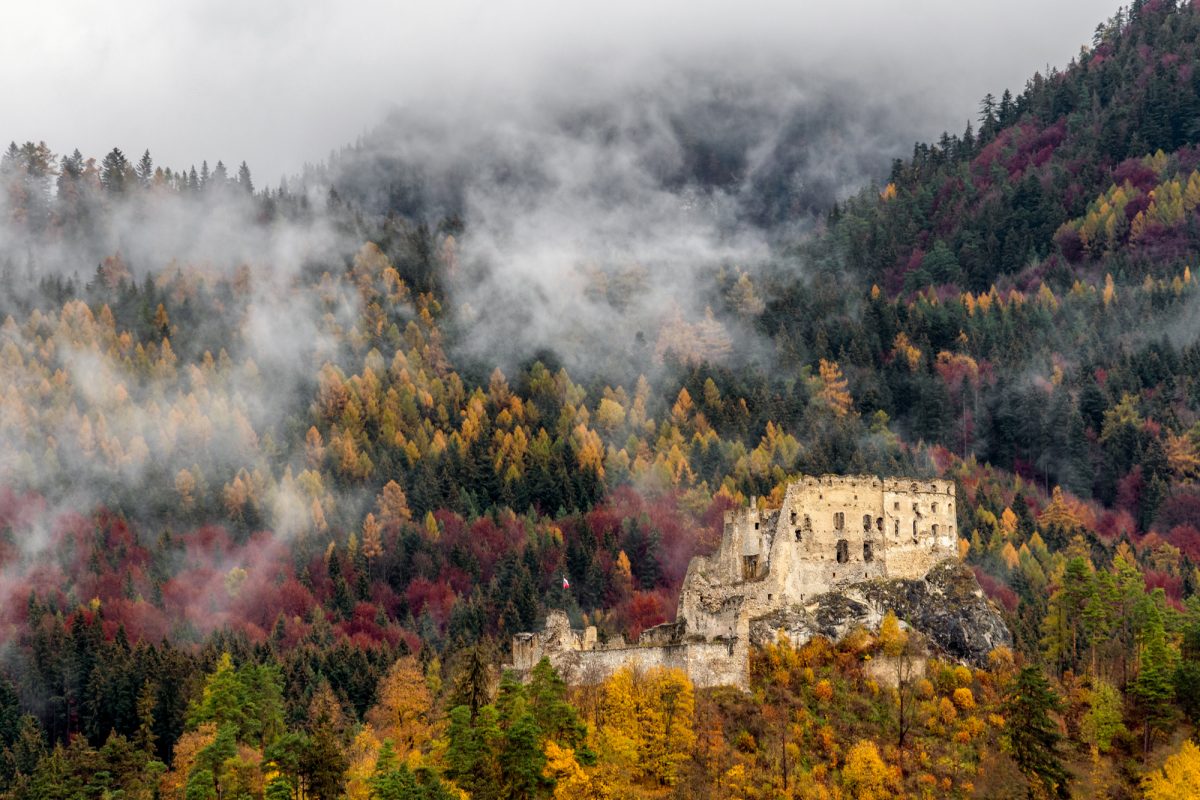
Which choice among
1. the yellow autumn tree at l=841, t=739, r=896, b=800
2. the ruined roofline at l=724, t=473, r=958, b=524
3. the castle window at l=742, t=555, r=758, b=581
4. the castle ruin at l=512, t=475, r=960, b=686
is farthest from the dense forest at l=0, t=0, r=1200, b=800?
the ruined roofline at l=724, t=473, r=958, b=524

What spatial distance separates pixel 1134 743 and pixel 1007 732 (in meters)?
8.13

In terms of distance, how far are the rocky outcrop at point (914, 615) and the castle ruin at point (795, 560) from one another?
37 cm

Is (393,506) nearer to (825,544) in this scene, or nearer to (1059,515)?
(1059,515)

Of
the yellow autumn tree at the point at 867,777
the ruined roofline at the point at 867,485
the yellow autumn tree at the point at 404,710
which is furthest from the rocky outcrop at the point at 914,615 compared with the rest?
the yellow autumn tree at the point at 404,710

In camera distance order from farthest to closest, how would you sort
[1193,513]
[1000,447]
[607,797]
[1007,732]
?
[1000,447] < [1193,513] < [1007,732] < [607,797]

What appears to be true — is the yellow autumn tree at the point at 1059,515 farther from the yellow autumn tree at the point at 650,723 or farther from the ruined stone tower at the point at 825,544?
the yellow autumn tree at the point at 650,723

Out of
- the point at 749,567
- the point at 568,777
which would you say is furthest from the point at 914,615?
the point at 568,777

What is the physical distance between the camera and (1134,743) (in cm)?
9625

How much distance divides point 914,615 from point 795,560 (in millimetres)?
7479

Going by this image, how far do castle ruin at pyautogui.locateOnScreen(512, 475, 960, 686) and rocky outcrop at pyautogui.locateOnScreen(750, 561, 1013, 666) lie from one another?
0.37 meters

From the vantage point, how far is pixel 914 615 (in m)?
103

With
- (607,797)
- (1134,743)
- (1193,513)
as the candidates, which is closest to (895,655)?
(1134,743)

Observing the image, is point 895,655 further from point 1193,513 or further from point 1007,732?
point 1193,513

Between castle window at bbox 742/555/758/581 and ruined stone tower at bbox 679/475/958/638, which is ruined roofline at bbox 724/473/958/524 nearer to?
ruined stone tower at bbox 679/475/958/638
